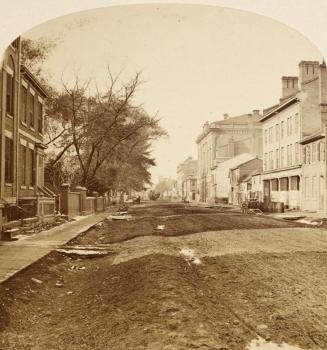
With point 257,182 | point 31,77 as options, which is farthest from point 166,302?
point 257,182

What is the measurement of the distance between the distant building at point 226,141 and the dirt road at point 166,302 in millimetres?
1147

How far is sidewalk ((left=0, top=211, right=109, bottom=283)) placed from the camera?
3.37 m

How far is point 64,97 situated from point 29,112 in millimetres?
587

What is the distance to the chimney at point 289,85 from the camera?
353 centimetres

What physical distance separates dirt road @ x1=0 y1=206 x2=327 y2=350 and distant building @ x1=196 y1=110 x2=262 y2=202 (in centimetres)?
115

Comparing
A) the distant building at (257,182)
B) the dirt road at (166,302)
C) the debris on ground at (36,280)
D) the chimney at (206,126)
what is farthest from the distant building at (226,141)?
the distant building at (257,182)

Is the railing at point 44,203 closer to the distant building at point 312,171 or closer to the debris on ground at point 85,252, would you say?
the debris on ground at point 85,252

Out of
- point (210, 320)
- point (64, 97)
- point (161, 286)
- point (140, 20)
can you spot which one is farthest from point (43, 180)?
point (210, 320)

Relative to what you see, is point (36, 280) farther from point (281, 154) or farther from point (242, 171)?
point (281, 154)

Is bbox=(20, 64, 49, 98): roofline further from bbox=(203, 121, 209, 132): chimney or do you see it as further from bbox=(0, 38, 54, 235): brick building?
bbox=(203, 121, 209, 132): chimney

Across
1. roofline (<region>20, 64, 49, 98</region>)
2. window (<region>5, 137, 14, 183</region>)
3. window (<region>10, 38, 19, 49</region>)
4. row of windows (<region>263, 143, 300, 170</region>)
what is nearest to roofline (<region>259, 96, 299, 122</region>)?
row of windows (<region>263, 143, 300, 170</region>)

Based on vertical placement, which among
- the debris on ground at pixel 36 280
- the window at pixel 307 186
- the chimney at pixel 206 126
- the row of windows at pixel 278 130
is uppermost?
the row of windows at pixel 278 130

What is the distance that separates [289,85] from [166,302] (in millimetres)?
2095

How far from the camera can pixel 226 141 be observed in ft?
14.4
